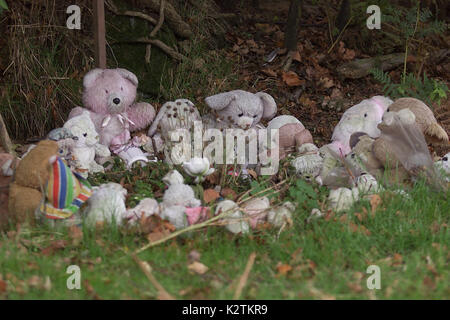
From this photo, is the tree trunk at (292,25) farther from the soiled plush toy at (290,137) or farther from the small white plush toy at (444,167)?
the small white plush toy at (444,167)

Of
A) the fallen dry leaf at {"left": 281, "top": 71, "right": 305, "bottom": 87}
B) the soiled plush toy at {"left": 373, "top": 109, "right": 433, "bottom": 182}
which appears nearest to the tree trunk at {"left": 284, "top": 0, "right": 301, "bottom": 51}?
the fallen dry leaf at {"left": 281, "top": 71, "right": 305, "bottom": 87}

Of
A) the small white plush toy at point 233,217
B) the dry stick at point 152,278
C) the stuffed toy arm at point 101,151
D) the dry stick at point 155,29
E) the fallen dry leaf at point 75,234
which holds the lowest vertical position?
the dry stick at point 152,278

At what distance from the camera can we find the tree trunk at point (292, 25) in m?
6.40

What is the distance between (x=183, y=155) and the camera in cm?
423

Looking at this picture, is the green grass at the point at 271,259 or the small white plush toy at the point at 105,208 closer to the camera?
the green grass at the point at 271,259

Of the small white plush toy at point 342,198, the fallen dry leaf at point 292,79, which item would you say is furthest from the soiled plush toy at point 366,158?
the fallen dry leaf at point 292,79

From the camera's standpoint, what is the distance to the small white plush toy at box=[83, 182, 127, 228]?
3299mm

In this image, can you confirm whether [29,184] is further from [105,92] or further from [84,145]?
[105,92]

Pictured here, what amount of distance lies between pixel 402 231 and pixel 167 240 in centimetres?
132

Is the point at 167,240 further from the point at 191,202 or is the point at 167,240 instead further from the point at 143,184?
the point at 143,184

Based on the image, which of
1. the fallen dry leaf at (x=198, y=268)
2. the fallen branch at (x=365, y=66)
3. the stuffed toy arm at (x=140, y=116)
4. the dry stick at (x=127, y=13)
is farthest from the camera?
A: the fallen branch at (x=365, y=66)

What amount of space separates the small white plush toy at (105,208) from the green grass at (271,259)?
11cm
